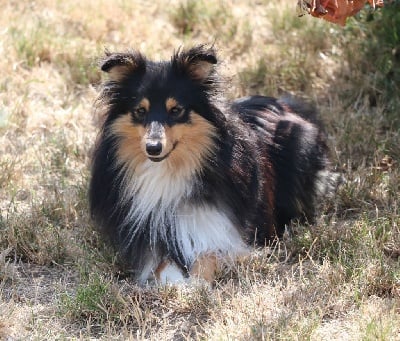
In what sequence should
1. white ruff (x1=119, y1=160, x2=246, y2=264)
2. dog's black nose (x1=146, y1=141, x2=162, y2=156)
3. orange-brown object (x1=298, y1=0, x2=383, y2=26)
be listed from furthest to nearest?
1. white ruff (x1=119, y1=160, x2=246, y2=264)
2. dog's black nose (x1=146, y1=141, x2=162, y2=156)
3. orange-brown object (x1=298, y1=0, x2=383, y2=26)

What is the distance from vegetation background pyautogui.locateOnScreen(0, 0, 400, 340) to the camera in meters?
4.41

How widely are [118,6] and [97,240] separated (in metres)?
3.78

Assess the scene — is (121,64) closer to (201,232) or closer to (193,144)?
(193,144)

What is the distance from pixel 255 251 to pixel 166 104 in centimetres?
104

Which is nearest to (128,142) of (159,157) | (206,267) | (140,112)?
(140,112)

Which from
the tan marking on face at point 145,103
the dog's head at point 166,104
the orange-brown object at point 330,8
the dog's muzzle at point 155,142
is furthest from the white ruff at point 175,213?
the orange-brown object at point 330,8

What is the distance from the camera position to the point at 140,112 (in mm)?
4887

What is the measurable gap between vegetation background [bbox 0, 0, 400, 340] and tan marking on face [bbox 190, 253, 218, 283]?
0.24ft

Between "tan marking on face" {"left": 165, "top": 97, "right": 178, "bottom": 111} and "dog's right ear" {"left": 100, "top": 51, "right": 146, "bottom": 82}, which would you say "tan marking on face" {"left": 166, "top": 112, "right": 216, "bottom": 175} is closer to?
"tan marking on face" {"left": 165, "top": 97, "right": 178, "bottom": 111}

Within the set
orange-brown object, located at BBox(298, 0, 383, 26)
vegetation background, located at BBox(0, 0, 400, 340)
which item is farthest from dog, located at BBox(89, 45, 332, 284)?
orange-brown object, located at BBox(298, 0, 383, 26)

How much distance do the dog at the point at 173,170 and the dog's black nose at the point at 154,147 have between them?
3 centimetres

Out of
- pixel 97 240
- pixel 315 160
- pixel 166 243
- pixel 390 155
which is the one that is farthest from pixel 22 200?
pixel 390 155

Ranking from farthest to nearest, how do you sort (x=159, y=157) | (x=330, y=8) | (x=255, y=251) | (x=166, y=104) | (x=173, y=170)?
(x=255, y=251) → (x=173, y=170) → (x=166, y=104) → (x=159, y=157) → (x=330, y=8)

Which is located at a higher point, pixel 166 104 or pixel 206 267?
pixel 166 104
